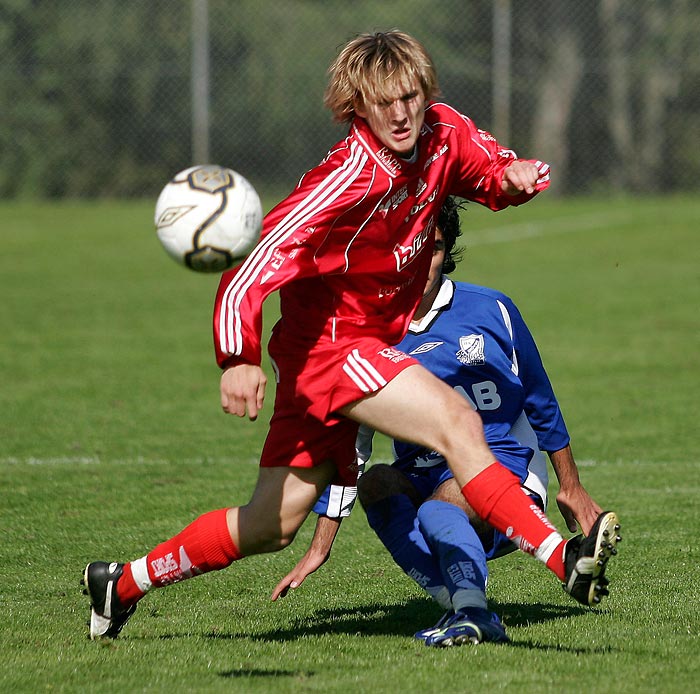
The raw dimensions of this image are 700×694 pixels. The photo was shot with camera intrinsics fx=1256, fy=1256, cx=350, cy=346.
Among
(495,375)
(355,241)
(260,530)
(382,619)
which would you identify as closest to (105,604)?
(260,530)

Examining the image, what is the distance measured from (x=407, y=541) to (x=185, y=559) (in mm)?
764

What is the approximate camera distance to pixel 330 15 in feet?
77.5

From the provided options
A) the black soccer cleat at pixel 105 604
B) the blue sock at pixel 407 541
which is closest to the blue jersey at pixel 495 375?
the blue sock at pixel 407 541

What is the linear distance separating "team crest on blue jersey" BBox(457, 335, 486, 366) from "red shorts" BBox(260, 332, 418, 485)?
1.82ft

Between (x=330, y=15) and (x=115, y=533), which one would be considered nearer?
(x=115, y=533)

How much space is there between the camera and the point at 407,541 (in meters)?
4.32

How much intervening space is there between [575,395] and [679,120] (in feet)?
48.2

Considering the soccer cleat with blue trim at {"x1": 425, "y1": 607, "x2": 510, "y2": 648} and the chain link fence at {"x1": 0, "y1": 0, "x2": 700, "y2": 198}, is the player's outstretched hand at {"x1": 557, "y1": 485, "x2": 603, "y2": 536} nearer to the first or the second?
the soccer cleat with blue trim at {"x1": 425, "y1": 607, "x2": 510, "y2": 648}

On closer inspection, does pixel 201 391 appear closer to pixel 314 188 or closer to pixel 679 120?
pixel 314 188

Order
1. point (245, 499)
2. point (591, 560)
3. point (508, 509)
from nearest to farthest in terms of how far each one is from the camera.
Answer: point (591, 560)
point (508, 509)
point (245, 499)

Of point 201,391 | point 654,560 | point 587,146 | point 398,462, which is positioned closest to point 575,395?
point 201,391

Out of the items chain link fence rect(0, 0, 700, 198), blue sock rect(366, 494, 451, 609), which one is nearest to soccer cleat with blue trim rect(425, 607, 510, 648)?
blue sock rect(366, 494, 451, 609)

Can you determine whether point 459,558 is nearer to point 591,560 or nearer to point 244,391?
point 591,560

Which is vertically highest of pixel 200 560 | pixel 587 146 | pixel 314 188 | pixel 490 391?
pixel 314 188
